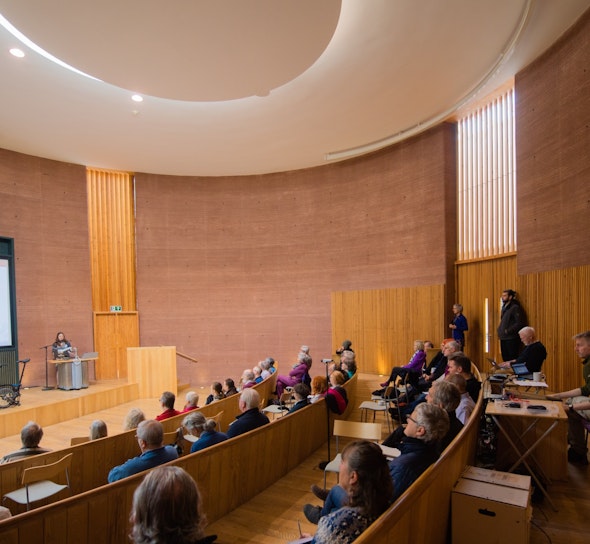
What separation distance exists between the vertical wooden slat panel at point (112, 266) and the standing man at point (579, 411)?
10147 millimetres

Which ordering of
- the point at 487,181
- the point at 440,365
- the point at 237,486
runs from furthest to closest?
1. the point at 487,181
2. the point at 440,365
3. the point at 237,486

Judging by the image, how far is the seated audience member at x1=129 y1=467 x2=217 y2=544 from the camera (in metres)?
1.43

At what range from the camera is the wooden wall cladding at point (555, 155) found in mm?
5977

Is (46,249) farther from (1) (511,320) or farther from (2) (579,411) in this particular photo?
(2) (579,411)

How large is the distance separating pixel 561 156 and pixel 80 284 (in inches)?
417

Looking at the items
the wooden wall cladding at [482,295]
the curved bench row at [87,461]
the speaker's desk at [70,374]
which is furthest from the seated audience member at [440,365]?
the speaker's desk at [70,374]

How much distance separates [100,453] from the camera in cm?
380

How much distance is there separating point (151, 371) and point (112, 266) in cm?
365

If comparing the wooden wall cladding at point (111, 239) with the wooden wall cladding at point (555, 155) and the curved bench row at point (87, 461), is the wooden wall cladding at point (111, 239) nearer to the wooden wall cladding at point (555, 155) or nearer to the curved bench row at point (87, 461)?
the curved bench row at point (87, 461)

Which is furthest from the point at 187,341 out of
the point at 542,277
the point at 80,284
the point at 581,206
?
the point at 581,206

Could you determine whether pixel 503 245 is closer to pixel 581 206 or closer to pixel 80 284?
pixel 581 206

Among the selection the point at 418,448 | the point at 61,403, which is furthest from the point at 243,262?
the point at 418,448

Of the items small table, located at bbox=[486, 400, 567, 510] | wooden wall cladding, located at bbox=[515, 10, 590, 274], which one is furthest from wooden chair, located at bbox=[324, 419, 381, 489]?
wooden wall cladding, located at bbox=[515, 10, 590, 274]

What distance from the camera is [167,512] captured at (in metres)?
1.45
